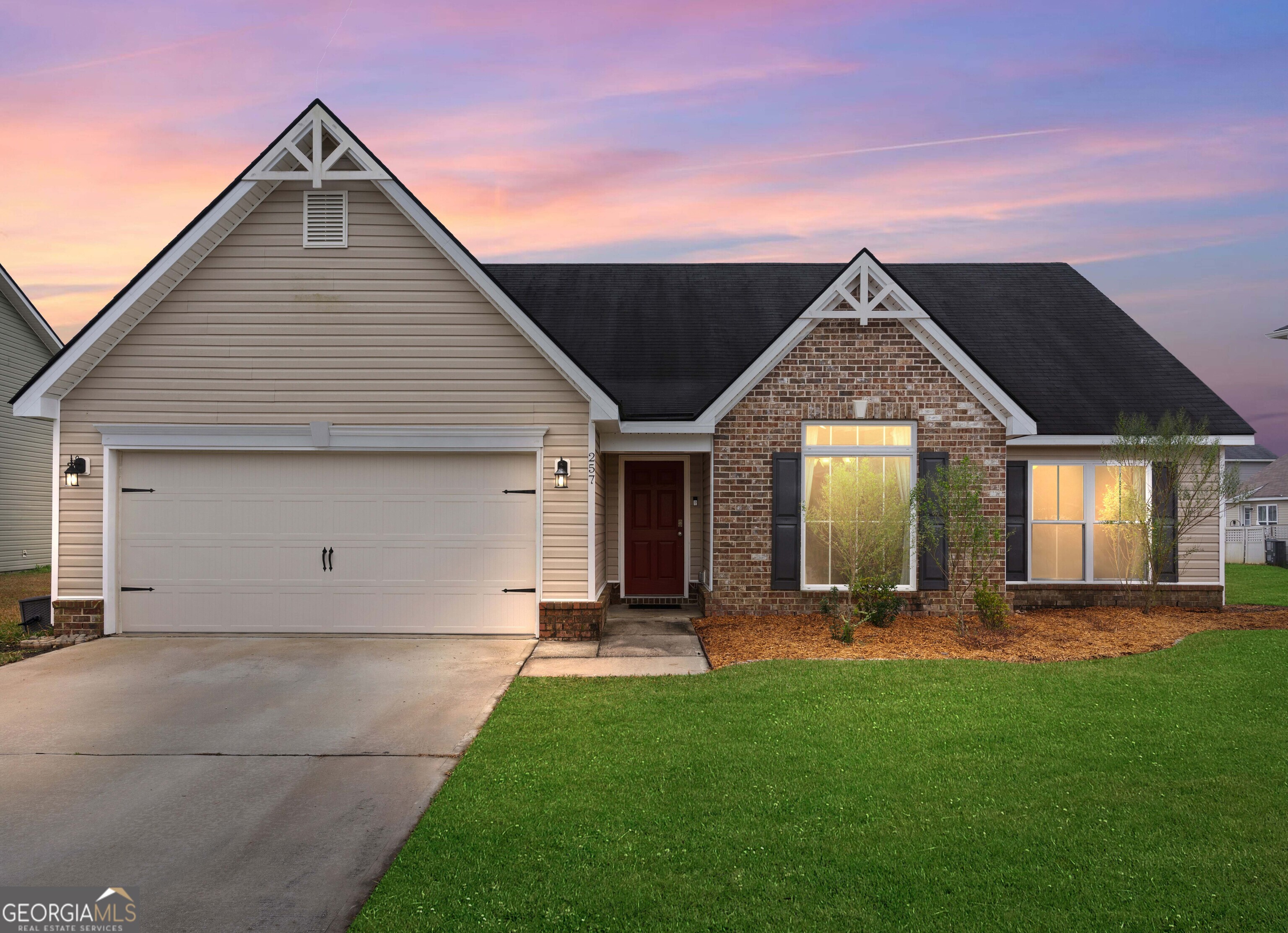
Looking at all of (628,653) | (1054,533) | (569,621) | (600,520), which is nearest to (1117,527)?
(1054,533)

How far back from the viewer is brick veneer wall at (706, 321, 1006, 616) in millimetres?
11180

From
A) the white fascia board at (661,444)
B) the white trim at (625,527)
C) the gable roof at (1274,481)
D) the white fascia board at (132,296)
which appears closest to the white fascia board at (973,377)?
the white fascia board at (661,444)

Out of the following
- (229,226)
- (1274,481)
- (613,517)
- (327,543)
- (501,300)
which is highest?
(229,226)

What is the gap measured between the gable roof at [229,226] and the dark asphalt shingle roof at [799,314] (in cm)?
222

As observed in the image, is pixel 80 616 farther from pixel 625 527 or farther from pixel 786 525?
pixel 786 525

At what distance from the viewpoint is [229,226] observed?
9.45 metres

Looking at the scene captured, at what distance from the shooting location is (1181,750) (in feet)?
17.7

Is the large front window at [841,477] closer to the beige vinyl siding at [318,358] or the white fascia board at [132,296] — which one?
the beige vinyl siding at [318,358]

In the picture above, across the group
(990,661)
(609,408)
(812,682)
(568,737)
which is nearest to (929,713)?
(812,682)

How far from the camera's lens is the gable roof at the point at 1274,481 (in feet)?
108

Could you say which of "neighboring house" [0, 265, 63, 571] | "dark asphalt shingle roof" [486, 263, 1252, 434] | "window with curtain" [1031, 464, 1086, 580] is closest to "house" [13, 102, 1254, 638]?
"dark asphalt shingle roof" [486, 263, 1252, 434]

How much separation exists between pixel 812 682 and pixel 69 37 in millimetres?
14286

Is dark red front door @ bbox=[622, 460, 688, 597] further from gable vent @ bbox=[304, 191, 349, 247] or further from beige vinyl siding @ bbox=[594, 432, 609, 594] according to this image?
gable vent @ bbox=[304, 191, 349, 247]

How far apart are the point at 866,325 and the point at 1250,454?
4262cm
